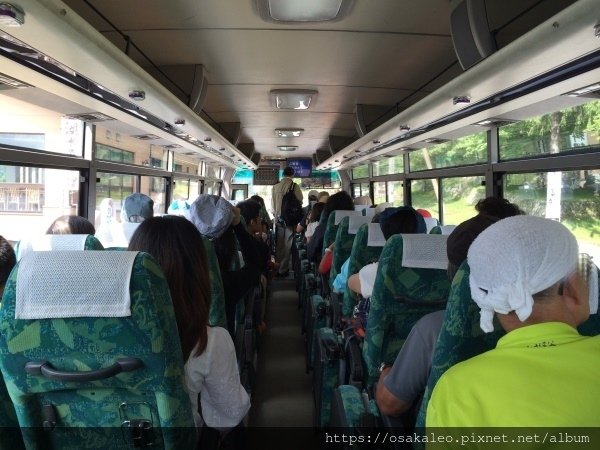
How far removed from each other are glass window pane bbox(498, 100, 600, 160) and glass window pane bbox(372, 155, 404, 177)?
11.2 feet

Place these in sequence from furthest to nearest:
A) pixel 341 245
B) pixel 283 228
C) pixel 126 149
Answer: pixel 283 228
pixel 126 149
pixel 341 245

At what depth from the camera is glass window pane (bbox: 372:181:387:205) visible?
9.16 metres

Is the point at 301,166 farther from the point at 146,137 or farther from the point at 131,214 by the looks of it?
the point at 131,214

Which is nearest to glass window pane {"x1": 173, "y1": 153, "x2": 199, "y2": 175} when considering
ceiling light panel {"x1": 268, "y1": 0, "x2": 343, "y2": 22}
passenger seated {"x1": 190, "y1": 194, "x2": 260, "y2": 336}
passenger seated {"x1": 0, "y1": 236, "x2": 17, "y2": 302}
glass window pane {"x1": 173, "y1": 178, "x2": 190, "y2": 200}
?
glass window pane {"x1": 173, "y1": 178, "x2": 190, "y2": 200}

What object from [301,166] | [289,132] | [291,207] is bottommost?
[291,207]

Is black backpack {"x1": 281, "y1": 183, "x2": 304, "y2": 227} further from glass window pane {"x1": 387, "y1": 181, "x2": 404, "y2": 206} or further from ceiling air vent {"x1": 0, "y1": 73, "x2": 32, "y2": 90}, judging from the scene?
ceiling air vent {"x1": 0, "y1": 73, "x2": 32, "y2": 90}

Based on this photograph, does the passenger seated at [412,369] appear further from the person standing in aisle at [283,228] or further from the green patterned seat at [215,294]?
the person standing in aisle at [283,228]

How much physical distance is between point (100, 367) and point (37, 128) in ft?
9.41

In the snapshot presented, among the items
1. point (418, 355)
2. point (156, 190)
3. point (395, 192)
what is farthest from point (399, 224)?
point (395, 192)

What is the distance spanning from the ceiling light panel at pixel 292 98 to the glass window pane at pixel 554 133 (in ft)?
7.42

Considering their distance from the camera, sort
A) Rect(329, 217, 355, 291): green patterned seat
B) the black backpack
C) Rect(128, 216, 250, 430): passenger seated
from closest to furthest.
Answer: Rect(128, 216, 250, 430): passenger seated < Rect(329, 217, 355, 291): green patterned seat < the black backpack

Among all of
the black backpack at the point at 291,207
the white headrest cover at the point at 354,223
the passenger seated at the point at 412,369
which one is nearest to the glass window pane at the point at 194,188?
the black backpack at the point at 291,207

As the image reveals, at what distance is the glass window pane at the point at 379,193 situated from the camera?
916 cm

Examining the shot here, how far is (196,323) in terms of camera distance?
60.7 inches
